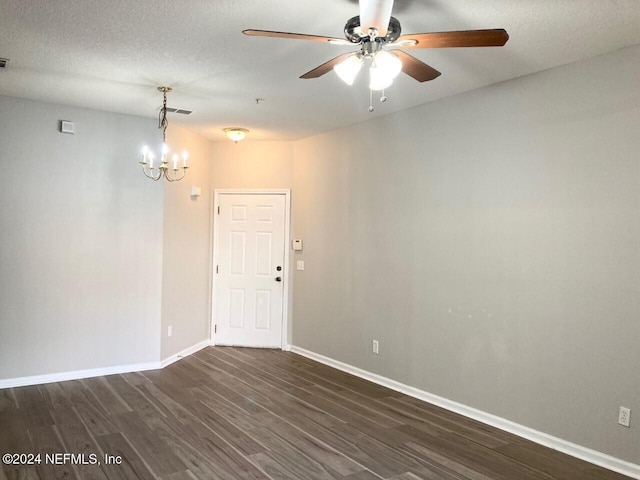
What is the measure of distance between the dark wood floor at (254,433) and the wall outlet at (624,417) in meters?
0.32

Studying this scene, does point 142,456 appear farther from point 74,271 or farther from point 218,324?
point 218,324

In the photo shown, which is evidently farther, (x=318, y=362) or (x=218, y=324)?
(x=218, y=324)

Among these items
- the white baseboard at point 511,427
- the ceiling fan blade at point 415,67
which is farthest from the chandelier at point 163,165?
the white baseboard at point 511,427

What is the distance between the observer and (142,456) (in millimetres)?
2930

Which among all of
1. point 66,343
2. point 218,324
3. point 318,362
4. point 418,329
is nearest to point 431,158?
point 418,329

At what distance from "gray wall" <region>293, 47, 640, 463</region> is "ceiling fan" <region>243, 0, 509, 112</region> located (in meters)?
1.34

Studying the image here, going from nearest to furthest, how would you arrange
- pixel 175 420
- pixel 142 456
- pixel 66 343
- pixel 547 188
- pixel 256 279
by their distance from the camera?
pixel 142 456 → pixel 547 188 → pixel 175 420 → pixel 66 343 → pixel 256 279

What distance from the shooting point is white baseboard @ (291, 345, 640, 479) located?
9.43 ft

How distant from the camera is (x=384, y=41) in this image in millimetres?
2199

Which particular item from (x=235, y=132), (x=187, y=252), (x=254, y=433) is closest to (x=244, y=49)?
(x=235, y=132)

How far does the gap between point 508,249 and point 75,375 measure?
13.5 feet

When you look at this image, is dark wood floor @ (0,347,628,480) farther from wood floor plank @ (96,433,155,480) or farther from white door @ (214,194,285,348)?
white door @ (214,194,285,348)

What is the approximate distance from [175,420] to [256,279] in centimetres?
252

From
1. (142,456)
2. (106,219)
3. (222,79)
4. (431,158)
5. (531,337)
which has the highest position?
(222,79)
